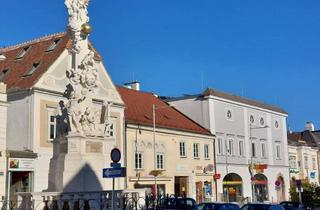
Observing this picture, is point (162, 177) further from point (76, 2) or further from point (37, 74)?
point (76, 2)

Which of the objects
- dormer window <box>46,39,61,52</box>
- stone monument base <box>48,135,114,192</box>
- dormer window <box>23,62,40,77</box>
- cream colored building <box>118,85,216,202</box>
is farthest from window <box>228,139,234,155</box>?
stone monument base <box>48,135,114,192</box>

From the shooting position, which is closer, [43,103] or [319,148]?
[43,103]

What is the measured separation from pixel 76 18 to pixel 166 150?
78.7 ft

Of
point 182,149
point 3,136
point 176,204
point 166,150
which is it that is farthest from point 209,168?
point 176,204

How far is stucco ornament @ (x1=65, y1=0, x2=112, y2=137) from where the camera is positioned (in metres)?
19.8

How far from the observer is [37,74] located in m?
34.2

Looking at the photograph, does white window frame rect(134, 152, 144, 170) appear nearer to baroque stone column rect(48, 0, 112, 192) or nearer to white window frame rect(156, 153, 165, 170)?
white window frame rect(156, 153, 165, 170)

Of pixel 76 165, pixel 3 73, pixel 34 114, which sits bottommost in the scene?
pixel 76 165

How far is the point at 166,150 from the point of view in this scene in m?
43.7

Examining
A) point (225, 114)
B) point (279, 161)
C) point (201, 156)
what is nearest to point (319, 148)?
point (279, 161)

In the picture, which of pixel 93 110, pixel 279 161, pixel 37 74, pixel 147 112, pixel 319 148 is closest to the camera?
pixel 93 110

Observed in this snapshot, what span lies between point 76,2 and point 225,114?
111 feet

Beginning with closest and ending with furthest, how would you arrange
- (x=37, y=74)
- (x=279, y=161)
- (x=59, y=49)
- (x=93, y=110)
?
(x=93, y=110) → (x=37, y=74) → (x=59, y=49) → (x=279, y=161)

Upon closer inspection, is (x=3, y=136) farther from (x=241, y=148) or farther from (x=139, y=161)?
(x=241, y=148)
